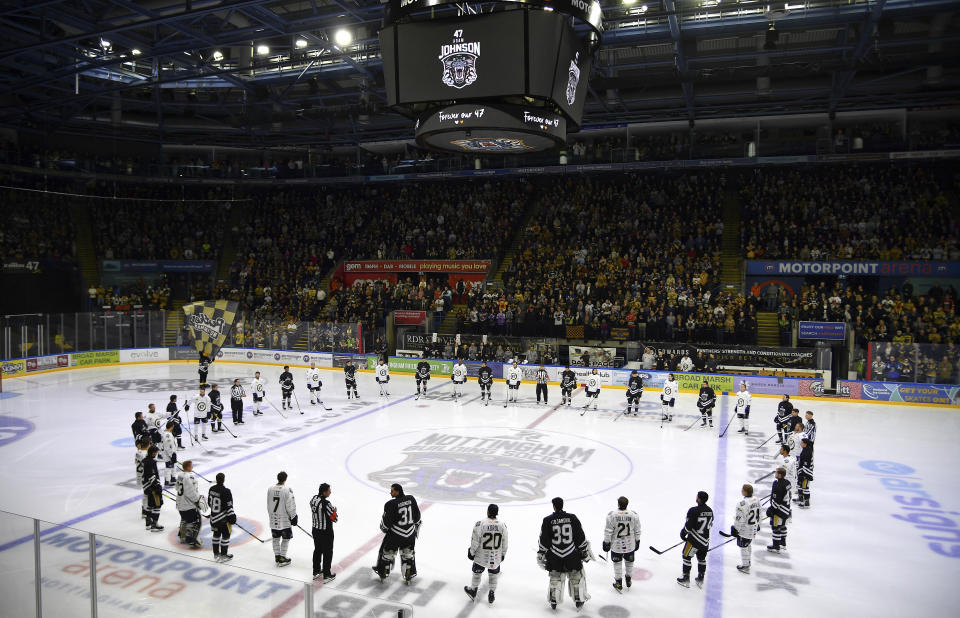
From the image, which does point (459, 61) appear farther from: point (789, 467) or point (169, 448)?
point (169, 448)

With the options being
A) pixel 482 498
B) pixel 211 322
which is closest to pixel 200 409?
pixel 211 322

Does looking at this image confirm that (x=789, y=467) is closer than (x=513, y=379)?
Yes

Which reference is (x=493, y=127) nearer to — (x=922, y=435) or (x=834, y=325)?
(x=922, y=435)

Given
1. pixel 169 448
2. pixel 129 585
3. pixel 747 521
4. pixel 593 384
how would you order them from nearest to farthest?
pixel 129 585 → pixel 747 521 → pixel 169 448 → pixel 593 384

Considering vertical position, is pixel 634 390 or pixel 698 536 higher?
pixel 634 390

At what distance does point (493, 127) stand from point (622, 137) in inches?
1084

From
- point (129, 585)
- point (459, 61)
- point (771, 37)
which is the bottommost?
point (129, 585)

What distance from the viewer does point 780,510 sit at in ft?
32.6

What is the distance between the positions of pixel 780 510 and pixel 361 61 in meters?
21.2

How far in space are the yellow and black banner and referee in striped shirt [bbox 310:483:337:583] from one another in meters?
10.2

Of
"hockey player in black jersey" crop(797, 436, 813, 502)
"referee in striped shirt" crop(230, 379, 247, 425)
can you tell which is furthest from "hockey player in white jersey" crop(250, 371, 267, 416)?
"hockey player in black jersey" crop(797, 436, 813, 502)

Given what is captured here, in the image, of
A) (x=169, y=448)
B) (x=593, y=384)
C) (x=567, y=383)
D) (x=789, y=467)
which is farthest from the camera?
(x=567, y=383)

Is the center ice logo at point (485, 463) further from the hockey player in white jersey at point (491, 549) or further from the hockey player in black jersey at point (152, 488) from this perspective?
the hockey player in black jersey at point (152, 488)

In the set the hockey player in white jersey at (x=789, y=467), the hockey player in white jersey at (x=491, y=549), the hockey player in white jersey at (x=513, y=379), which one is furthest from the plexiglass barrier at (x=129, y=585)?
the hockey player in white jersey at (x=513, y=379)
